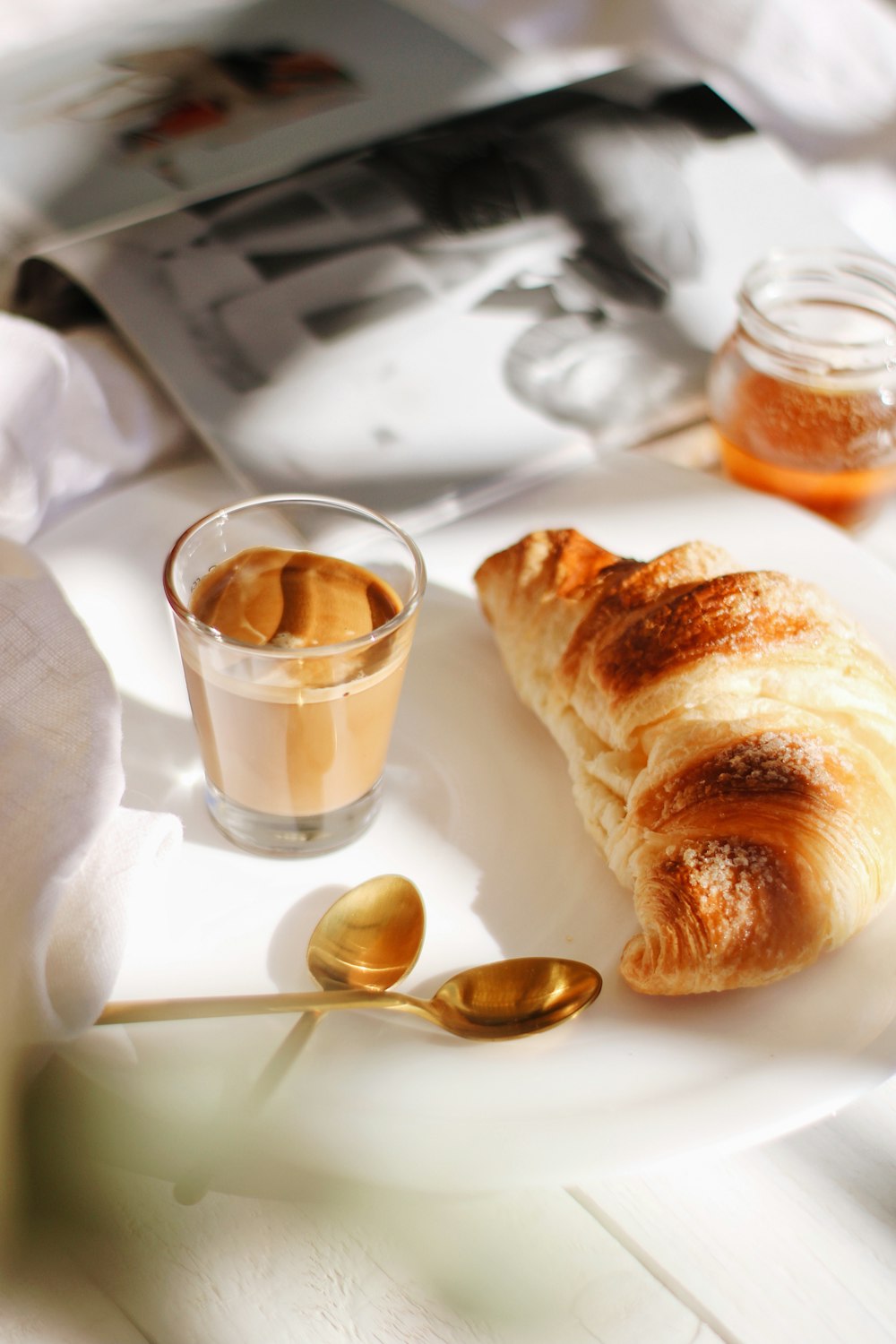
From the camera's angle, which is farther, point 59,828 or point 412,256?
point 412,256

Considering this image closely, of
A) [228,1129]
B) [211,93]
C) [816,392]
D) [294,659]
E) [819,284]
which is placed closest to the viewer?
[228,1129]

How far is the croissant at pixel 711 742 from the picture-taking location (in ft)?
2.67

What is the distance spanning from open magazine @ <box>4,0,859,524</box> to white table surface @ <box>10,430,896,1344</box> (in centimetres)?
70

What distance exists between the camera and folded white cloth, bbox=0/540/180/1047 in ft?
2.53

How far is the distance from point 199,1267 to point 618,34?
1.91m

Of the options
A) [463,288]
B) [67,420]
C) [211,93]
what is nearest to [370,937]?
[67,420]

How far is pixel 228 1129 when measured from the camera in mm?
758

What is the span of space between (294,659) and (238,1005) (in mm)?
230

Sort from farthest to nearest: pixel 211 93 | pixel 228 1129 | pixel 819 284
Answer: pixel 211 93
pixel 819 284
pixel 228 1129

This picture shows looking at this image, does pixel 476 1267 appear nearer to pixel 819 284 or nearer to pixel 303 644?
pixel 303 644

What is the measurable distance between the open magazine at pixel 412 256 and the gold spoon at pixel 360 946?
0.48 m

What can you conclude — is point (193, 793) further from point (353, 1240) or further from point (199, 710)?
point (353, 1240)

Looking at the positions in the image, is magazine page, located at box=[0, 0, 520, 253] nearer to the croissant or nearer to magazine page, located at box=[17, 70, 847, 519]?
magazine page, located at box=[17, 70, 847, 519]

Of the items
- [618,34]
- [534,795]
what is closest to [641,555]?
[534,795]
